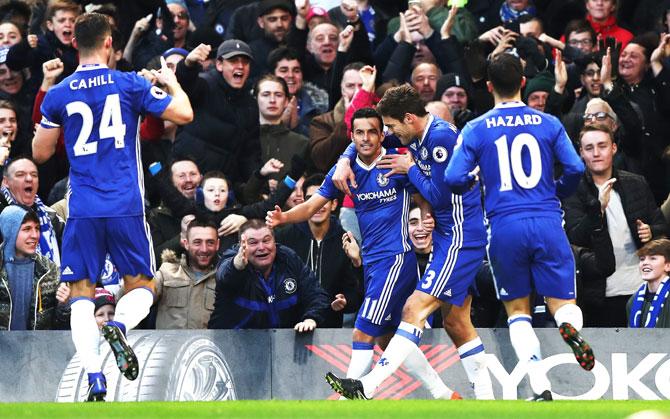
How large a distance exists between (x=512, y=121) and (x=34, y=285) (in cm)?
493

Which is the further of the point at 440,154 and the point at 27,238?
the point at 27,238

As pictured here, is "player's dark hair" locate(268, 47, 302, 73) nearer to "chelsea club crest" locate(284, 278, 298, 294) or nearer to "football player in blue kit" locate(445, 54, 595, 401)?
"chelsea club crest" locate(284, 278, 298, 294)

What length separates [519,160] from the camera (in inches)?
423

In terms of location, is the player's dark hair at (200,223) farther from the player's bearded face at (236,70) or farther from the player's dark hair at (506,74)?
the player's dark hair at (506,74)

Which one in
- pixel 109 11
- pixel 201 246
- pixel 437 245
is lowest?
pixel 201 246

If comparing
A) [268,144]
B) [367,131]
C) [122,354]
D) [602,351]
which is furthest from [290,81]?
[122,354]

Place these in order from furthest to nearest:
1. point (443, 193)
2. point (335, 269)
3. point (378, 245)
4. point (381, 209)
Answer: point (335, 269), point (381, 209), point (378, 245), point (443, 193)

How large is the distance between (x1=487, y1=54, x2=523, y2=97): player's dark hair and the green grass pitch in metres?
2.36

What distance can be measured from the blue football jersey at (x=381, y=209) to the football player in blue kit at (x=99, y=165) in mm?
1902

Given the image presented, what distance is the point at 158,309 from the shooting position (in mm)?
13680

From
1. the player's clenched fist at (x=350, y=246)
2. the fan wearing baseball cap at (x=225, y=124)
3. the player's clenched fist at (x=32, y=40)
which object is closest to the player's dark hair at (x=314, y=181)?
the player's clenched fist at (x=350, y=246)

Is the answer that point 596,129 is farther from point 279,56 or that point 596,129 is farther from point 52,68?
point 52,68

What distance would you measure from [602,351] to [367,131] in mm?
2859

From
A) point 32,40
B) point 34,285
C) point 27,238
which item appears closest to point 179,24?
point 32,40
